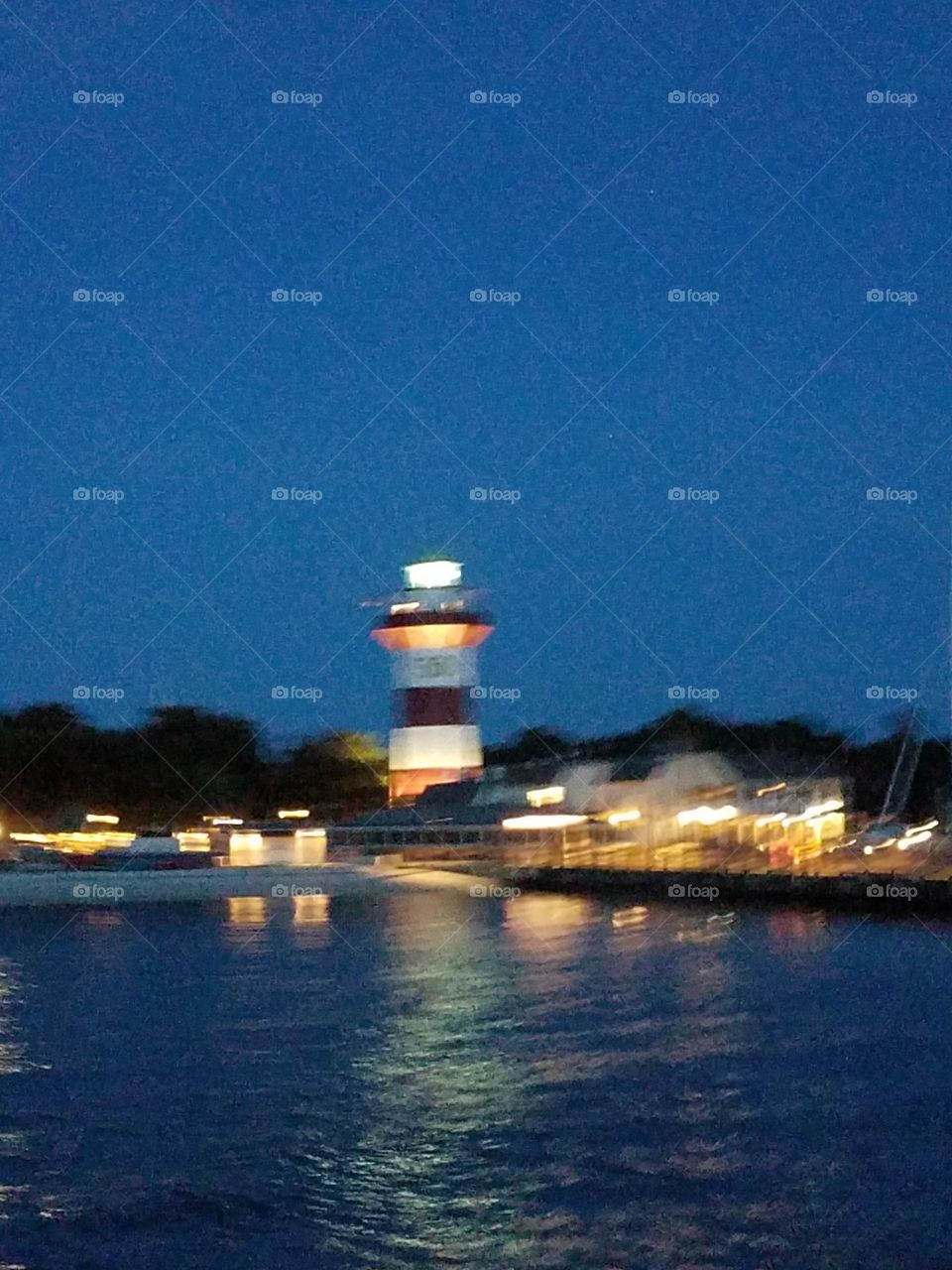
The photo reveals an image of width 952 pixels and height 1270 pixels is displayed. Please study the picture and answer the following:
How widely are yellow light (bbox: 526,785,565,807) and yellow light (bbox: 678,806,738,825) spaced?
3512 mm

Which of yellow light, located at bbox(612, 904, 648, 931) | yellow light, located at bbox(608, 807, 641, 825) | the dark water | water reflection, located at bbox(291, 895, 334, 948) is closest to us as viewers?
the dark water

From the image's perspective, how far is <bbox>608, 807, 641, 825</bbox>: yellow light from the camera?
4353 cm

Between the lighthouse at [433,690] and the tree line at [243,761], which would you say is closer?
the lighthouse at [433,690]

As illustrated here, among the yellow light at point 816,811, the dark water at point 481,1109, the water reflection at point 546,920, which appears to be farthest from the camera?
the yellow light at point 816,811

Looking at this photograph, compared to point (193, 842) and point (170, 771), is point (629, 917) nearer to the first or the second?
point (193, 842)

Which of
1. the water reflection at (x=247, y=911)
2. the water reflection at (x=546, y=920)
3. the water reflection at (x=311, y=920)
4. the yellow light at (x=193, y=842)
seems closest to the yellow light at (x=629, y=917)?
the water reflection at (x=546, y=920)

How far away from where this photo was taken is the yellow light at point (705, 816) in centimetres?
4291

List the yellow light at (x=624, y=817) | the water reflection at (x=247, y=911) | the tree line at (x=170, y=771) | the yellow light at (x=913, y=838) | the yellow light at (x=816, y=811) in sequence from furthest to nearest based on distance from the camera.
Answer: the tree line at (x=170, y=771) → the yellow light at (x=816, y=811) → the yellow light at (x=624, y=817) → the yellow light at (x=913, y=838) → the water reflection at (x=247, y=911)

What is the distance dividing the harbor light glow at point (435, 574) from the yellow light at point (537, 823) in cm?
742

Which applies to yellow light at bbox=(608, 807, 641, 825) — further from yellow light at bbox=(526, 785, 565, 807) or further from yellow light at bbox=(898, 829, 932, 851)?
yellow light at bbox=(898, 829, 932, 851)

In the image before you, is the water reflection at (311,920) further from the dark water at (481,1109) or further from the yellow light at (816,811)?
the yellow light at (816,811)

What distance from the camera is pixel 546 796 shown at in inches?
1740

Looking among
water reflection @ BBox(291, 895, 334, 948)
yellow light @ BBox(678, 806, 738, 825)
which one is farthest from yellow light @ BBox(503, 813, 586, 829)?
water reflection @ BBox(291, 895, 334, 948)

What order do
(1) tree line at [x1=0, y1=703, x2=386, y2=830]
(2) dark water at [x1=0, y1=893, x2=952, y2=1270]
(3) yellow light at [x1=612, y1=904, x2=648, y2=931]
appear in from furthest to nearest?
(1) tree line at [x1=0, y1=703, x2=386, y2=830] < (3) yellow light at [x1=612, y1=904, x2=648, y2=931] < (2) dark water at [x1=0, y1=893, x2=952, y2=1270]
